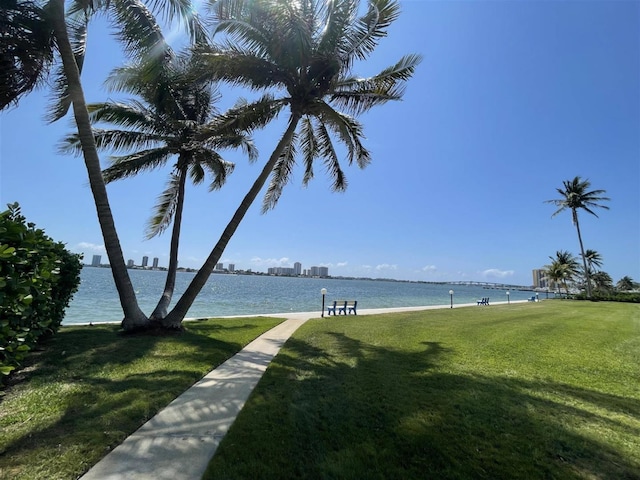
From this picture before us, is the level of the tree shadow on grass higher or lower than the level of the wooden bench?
lower

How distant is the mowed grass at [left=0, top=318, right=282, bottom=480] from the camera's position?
2.99m

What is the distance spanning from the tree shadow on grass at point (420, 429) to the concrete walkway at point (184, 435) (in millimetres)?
192

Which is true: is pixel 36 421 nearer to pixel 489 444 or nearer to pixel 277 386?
pixel 277 386

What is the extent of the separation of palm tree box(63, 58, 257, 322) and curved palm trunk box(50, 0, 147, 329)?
1235 mm

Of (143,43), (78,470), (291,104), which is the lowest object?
(78,470)

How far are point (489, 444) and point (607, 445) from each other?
1.32 meters

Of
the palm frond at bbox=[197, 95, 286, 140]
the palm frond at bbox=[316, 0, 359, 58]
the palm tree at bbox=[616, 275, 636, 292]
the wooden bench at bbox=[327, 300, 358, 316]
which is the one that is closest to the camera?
the palm frond at bbox=[316, 0, 359, 58]

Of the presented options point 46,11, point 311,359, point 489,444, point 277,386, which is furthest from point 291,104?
point 489,444

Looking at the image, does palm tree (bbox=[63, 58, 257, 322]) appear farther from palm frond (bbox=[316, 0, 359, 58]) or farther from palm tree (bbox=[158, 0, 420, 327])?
palm frond (bbox=[316, 0, 359, 58])

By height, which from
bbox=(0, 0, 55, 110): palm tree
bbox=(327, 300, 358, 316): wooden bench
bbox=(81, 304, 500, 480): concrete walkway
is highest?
bbox=(0, 0, 55, 110): palm tree

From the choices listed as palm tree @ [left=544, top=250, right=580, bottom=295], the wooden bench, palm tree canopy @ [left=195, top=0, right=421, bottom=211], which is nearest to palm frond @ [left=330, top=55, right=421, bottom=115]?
palm tree canopy @ [left=195, top=0, right=421, bottom=211]

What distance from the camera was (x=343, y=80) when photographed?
1025 centimetres

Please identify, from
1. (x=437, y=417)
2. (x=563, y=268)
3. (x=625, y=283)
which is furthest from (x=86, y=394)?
(x=625, y=283)

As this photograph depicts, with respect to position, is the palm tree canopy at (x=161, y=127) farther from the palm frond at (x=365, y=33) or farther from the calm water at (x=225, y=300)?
the calm water at (x=225, y=300)
